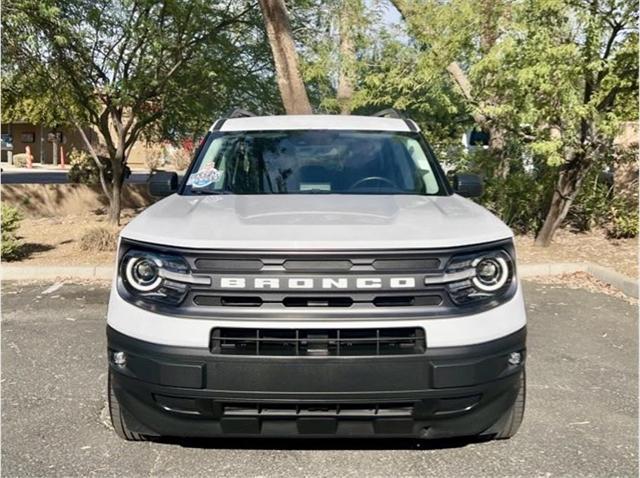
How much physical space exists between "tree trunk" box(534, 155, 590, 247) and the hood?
236 inches

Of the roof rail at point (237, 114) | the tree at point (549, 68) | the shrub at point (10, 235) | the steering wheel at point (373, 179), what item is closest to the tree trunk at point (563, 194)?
the tree at point (549, 68)

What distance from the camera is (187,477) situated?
2996 mm

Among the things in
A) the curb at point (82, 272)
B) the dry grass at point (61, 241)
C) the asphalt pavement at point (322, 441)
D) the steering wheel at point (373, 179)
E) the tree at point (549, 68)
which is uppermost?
the tree at point (549, 68)

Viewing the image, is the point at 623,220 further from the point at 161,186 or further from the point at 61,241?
the point at 61,241

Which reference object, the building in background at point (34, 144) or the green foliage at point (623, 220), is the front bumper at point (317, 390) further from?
the building in background at point (34, 144)

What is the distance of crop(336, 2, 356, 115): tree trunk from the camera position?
1066 cm

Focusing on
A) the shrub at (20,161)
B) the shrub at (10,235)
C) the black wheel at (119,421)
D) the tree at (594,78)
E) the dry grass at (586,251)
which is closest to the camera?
the black wheel at (119,421)

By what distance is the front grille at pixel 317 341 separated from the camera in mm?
2578

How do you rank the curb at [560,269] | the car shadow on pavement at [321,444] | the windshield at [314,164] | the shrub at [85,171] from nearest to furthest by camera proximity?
the car shadow on pavement at [321,444]
the windshield at [314,164]
the curb at [560,269]
the shrub at [85,171]

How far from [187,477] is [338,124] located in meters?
2.51

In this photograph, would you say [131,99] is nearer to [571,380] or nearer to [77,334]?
[77,334]

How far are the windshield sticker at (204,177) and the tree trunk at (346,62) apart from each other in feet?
23.3

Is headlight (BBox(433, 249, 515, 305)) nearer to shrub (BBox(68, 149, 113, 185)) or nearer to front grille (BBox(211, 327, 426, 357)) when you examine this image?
front grille (BBox(211, 327, 426, 357))

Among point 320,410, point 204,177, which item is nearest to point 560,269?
point 204,177
